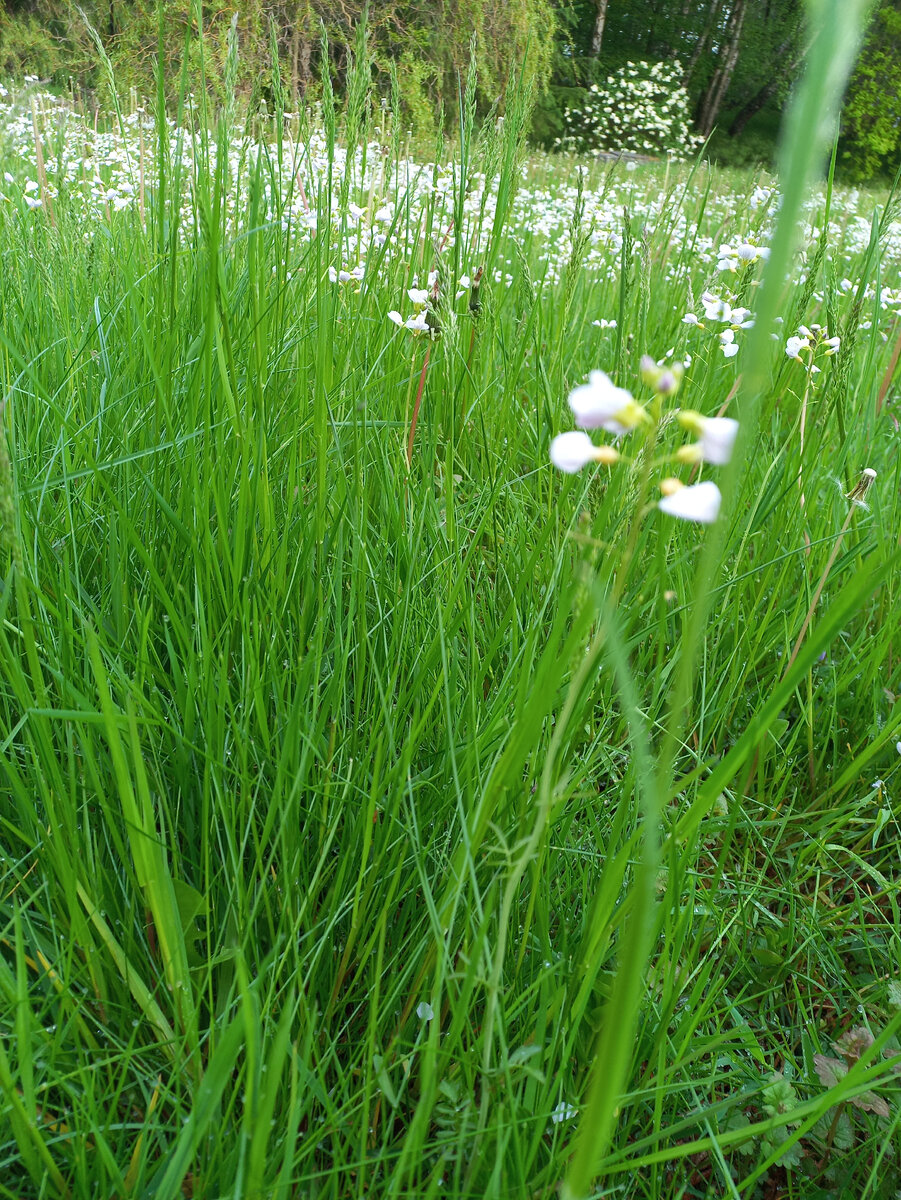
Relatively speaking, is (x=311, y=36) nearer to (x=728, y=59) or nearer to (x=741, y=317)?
(x=741, y=317)

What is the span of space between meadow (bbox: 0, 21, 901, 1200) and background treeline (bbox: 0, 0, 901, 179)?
410 mm

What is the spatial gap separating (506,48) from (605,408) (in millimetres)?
8176

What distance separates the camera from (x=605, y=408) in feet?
1.52

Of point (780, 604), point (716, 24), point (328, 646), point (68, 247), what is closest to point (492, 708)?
point (328, 646)

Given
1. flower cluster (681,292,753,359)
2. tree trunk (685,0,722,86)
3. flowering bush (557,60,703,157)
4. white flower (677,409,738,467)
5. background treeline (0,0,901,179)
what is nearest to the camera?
white flower (677,409,738,467)

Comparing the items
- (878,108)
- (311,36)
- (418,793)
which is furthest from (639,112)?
(418,793)

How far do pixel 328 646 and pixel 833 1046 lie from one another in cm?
75

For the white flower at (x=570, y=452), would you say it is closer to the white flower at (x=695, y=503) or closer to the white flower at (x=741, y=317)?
the white flower at (x=695, y=503)

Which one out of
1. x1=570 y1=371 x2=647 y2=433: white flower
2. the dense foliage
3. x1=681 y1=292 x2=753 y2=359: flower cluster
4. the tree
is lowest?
x1=681 y1=292 x2=753 y2=359: flower cluster

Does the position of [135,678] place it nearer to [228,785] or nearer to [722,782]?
[228,785]

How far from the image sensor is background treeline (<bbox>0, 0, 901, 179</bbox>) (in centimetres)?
355

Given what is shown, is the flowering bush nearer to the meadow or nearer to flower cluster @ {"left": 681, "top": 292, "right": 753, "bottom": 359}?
flower cluster @ {"left": 681, "top": 292, "right": 753, "bottom": 359}

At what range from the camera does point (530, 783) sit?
903 mm

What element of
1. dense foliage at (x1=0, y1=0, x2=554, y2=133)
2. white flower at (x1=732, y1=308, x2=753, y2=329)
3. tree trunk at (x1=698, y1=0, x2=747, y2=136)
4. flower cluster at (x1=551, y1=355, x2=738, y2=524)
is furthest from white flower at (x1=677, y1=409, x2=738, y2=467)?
tree trunk at (x1=698, y1=0, x2=747, y2=136)
